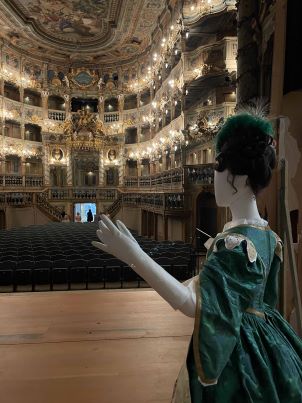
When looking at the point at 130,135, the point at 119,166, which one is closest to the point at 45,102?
the point at 130,135

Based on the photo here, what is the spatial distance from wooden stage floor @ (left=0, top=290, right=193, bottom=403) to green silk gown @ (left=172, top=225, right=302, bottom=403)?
864 mm

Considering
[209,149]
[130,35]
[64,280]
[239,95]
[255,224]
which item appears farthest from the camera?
[130,35]

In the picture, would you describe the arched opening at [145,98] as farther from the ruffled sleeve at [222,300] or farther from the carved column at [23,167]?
the ruffled sleeve at [222,300]

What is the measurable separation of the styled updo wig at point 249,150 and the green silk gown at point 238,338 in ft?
0.83

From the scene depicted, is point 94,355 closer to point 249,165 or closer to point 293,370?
point 293,370

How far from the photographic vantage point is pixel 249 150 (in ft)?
4.34

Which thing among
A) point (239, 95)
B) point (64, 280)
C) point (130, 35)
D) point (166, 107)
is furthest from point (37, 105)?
point (239, 95)

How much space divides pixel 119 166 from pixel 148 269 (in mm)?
26325

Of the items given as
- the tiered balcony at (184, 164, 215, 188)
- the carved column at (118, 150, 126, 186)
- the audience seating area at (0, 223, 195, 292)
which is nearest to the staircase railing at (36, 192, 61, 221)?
the carved column at (118, 150, 126, 186)

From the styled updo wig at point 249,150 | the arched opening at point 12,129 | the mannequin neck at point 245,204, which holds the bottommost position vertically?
the mannequin neck at point 245,204

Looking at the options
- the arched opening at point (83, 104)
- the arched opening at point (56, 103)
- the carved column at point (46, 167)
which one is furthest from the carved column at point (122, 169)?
the arched opening at point (56, 103)

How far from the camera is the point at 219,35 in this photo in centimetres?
1493

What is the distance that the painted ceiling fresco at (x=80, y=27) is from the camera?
755 inches

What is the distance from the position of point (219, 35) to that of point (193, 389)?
17.0m
